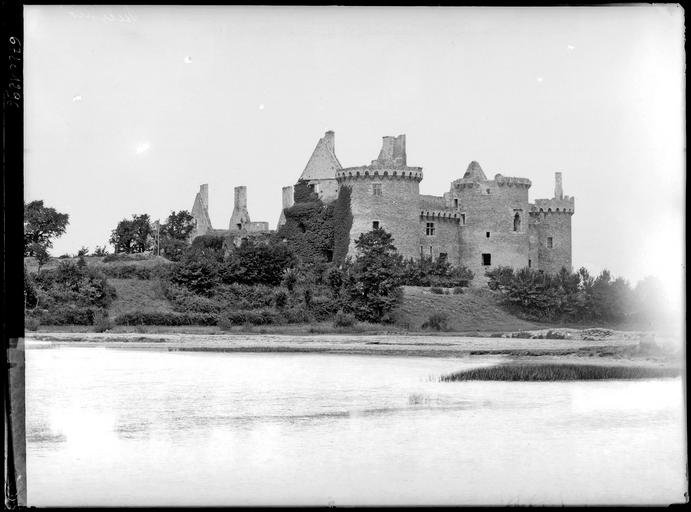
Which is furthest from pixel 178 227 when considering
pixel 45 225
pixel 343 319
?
pixel 45 225

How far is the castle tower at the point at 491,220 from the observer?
32562 mm

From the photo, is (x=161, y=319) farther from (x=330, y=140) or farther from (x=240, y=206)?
(x=330, y=140)

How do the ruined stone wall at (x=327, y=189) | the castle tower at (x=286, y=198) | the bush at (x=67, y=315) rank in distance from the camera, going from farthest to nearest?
the ruined stone wall at (x=327, y=189) → the castle tower at (x=286, y=198) → the bush at (x=67, y=315)

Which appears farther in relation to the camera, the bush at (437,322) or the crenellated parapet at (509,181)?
the crenellated parapet at (509,181)

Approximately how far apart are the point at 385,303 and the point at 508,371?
1014cm

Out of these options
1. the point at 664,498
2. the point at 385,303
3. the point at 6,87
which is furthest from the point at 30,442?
the point at 385,303

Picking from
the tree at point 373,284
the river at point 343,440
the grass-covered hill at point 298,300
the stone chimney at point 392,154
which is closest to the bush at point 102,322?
the grass-covered hill at point 298,300

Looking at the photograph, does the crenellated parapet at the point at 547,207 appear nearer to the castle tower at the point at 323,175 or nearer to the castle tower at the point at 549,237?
the castle tower at the point at 549,237

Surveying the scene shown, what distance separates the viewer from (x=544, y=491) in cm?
1012

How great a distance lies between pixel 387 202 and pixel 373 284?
6358 millimetres

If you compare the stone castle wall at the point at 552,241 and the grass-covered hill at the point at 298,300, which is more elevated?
the stone castle wall at the point at 552,241

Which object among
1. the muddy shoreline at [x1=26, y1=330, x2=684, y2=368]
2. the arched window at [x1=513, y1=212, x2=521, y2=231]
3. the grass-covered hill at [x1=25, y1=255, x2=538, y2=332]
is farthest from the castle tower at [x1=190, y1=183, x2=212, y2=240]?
the arched window at [x1=513, y1=212, x2=521, y2=231]

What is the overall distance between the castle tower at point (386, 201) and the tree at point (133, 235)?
789 cm

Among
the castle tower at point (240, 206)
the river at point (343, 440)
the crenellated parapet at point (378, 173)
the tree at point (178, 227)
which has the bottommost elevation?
the river at point (343, 440)
